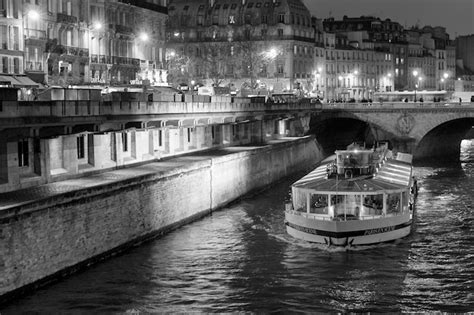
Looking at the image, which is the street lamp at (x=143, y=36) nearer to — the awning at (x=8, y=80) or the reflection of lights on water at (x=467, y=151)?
the reflection of lights on water at (x=467, y=151)

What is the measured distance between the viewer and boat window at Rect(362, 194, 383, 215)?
45.9 meters

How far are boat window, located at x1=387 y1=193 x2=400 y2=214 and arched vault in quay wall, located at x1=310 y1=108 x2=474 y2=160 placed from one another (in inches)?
1890

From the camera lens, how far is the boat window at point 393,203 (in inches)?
1827

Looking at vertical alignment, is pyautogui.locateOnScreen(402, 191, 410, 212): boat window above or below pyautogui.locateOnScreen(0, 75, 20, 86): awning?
below

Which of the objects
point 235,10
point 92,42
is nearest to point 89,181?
point 92,42

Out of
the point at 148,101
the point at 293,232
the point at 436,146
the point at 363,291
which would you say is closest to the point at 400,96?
the point at 436,146

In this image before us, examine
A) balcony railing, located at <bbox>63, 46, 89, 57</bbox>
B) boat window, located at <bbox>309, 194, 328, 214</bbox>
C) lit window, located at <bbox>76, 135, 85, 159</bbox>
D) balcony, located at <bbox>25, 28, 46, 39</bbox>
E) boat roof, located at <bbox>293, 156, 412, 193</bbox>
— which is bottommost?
boat window, located at <bbox>309, 194, 328, 214</bbox>

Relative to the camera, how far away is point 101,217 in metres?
40.7

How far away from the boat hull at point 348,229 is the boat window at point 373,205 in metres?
1.32

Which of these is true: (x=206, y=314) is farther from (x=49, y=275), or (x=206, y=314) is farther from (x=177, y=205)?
(x=177, y=205)

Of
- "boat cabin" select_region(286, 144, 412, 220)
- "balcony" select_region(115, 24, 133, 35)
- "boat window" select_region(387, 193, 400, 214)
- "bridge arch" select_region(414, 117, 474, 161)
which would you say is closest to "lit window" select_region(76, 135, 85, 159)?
"boat cabin" select_region(286, 144, 412, 220)

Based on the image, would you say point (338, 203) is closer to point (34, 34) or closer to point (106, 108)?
point (106, 108)

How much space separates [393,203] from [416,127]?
5124 centimetres

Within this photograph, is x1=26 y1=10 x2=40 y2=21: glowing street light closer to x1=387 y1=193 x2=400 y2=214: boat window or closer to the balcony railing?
Answer: the balcony railing
